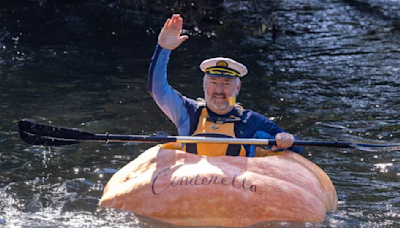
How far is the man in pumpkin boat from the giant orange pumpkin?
45 cm

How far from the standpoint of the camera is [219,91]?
5.53 m

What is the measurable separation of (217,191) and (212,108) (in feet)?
3.71

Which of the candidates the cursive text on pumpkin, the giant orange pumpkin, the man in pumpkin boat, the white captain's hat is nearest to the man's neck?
the man in pumpkin boat

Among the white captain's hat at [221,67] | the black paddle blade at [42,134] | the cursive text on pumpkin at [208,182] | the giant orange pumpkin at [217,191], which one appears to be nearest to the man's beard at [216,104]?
the white captain's hat at [221,67]

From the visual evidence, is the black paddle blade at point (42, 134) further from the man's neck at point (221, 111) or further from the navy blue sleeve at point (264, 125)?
the navy blue sleeve at point (264, 125)

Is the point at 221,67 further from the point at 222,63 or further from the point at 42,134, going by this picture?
the point at 42,134

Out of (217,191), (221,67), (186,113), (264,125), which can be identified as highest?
(221,67)

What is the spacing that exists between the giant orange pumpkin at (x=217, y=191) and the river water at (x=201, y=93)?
0.35 feet

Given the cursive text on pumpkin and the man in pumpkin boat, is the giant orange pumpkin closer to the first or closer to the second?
the cursive text on pumpkin

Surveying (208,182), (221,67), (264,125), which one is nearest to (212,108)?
(221,67)

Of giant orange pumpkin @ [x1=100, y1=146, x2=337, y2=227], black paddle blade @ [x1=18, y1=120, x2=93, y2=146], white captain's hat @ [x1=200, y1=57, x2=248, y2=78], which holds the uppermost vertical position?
white captain's hat @ [x1=200, y1=57, x2=248, y2=78]

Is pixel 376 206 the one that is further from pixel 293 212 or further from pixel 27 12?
pixel 27 12

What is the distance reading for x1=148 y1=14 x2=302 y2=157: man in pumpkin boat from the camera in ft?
17.7

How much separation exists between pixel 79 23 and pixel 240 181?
1103 cm
